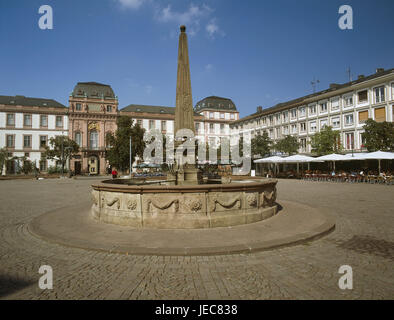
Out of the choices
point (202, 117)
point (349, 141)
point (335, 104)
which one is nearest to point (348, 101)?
point (335, 104)

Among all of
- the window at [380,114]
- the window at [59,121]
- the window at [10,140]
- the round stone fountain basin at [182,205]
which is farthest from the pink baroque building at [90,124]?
the round stone fountain basin at [182,205]

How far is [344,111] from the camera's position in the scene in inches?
1485

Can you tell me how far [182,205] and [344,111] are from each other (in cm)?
3969

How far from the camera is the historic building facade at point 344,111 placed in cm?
3275

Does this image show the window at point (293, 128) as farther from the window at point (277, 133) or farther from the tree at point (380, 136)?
the tree at point (380, 136)

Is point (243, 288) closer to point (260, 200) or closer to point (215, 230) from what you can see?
point (215, 230)

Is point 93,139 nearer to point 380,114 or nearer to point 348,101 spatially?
point 348,101

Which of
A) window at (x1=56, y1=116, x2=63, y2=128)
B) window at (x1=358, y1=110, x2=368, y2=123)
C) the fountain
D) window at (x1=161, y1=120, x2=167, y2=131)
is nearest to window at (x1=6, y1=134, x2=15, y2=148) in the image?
window at (x1=56, y1=116, x2=63, y2=128)

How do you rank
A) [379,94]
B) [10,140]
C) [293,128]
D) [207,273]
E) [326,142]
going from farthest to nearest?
[10,140] < [293,128] < [326,142] < [379,94] < [207,273]

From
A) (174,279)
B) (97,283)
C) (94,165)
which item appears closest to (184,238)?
(174,279)

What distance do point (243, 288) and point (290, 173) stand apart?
31.9m

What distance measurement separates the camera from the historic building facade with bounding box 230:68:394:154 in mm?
32750

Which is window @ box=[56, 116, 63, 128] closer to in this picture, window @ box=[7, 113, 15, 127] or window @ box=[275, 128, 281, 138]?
window @ box=[7, 113, 15, 127]

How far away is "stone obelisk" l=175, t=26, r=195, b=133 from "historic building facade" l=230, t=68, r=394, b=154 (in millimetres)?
32648
